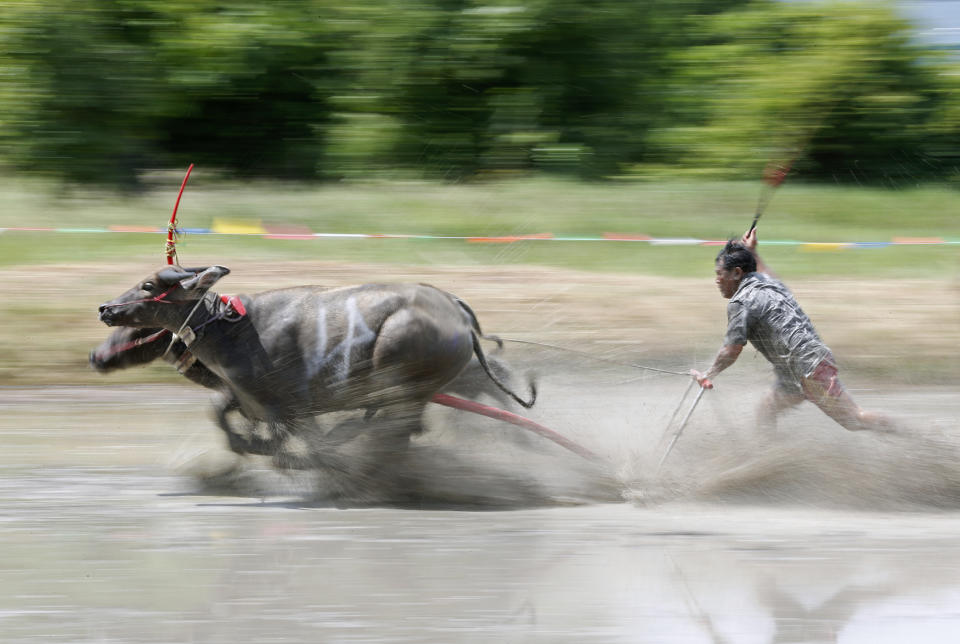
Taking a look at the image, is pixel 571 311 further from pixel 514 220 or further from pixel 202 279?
pixel 202 279

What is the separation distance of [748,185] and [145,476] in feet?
35.1

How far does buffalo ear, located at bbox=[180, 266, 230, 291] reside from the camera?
7500 millimetres

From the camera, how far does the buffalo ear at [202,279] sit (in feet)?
24.6

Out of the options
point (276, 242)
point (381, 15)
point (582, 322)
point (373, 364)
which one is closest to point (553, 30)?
point (381, 15)

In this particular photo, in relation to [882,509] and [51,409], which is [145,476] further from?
[882,509]

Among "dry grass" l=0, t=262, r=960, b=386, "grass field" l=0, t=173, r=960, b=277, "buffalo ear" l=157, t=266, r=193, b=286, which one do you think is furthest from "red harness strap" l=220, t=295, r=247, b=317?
"grass field" l=0, t=173, r=960, b=277

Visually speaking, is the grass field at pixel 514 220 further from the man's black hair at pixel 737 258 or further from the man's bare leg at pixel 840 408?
the man's bare leg at pixel 840 408

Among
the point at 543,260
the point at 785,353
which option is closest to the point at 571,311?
the point at 543,260

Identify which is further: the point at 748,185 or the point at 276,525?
the point at 748,185

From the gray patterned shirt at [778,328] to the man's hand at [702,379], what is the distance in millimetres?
233

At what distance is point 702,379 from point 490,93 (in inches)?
430

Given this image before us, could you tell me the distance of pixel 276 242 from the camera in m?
14.8

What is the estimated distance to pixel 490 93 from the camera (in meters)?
17.8

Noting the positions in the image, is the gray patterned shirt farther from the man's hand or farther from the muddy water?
the muddy water
